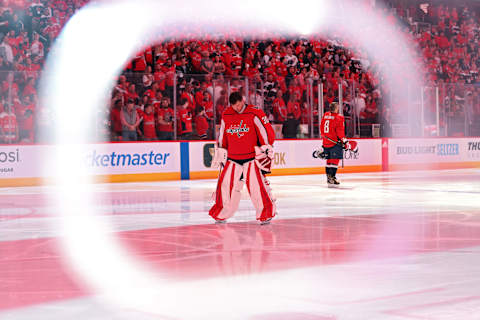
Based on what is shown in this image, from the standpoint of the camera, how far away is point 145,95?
58.2 ft

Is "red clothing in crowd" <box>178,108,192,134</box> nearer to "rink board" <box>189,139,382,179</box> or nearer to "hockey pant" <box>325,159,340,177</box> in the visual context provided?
"rink board" <box>189,139,382,179</box>

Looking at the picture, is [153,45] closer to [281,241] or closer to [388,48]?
[388,48]

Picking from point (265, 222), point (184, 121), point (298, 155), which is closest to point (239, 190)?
point (265, 222)

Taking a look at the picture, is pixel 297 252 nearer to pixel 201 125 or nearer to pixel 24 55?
pixel 201 125

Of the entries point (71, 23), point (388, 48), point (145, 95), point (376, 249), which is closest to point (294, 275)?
point (376, 249)

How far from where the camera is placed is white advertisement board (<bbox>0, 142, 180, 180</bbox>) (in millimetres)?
17125

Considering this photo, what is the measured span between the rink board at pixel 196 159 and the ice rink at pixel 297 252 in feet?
12.8

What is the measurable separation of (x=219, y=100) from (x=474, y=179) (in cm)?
627

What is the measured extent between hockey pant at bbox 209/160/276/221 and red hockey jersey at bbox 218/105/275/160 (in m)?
0.14

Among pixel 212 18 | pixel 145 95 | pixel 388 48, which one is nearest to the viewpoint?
pixel 145 95

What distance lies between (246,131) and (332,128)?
23.9ft

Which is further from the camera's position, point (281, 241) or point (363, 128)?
point (363, 128)

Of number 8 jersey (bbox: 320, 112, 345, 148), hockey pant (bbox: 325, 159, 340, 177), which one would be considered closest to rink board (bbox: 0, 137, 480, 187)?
hockey pant (bbox: 325, 159, 340, 177)

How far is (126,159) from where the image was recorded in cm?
1845
